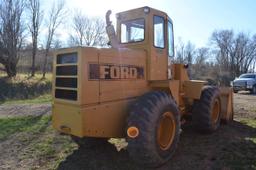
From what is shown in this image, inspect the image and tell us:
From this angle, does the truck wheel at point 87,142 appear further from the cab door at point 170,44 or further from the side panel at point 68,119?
the cab door at point 170,44

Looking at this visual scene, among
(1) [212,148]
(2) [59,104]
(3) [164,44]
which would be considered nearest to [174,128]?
(1) [212,148]

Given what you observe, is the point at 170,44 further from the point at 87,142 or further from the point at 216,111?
the point at 87,142

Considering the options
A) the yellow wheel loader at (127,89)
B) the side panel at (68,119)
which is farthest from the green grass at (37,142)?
the side panel at (68,119)

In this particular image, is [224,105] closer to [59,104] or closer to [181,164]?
[181,164]

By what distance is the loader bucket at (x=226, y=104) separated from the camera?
767cm

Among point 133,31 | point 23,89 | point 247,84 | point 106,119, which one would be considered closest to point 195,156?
point 106,119

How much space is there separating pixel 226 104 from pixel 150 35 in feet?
13.0

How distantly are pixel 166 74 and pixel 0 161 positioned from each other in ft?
12.0

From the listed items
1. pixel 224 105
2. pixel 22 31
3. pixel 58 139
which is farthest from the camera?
pixel 22 31

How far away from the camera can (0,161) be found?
499 cm

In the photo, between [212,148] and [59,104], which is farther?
[212,148]

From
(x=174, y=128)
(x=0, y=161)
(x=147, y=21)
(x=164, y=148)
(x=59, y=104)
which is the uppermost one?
(x=147, y=21)

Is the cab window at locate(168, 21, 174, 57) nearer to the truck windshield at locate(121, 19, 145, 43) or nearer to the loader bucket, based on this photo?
the truck windshield at locate(121, 19, 145, 43)

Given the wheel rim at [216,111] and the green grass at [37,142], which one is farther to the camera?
the wheel rim at [216,111]
